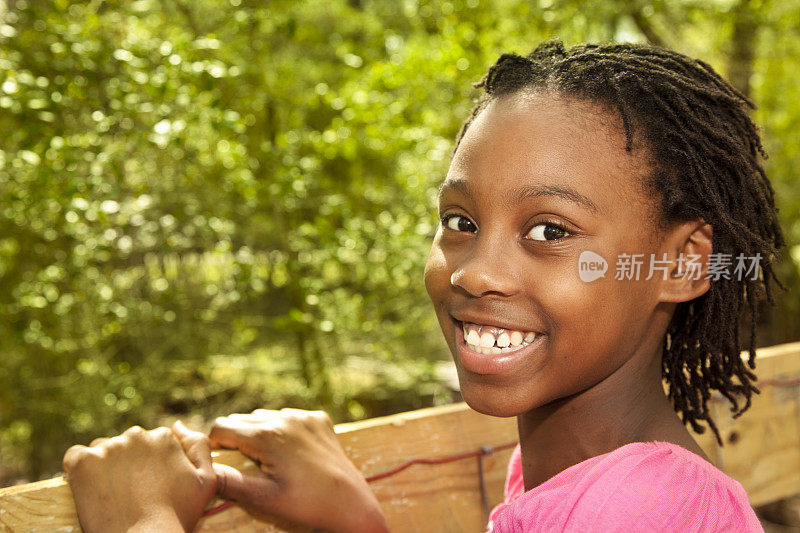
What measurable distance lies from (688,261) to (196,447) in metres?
1.00

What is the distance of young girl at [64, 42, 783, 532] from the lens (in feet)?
4.01

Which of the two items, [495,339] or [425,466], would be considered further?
[425,466]

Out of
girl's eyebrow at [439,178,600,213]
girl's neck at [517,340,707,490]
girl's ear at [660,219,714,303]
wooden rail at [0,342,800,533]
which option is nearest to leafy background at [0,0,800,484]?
wooden rail at [0,342,800,533]

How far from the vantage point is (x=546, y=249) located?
1.23 meters

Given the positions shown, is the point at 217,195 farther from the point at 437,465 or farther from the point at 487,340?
the point at 487,340

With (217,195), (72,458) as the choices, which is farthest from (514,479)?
Answer: (217,195)

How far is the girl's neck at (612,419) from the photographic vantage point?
1383 mm

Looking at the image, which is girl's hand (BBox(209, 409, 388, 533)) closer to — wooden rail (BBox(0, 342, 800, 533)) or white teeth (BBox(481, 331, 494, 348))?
wooden rail (BBox(0, 342, 800, 533))

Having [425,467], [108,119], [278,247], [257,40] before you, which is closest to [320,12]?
[257,40]

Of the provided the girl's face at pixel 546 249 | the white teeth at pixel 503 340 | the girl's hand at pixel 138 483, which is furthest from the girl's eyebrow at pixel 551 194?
the girl's hand at pixel 138 483

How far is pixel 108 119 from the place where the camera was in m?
2.21

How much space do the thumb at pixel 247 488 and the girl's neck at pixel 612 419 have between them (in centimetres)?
55

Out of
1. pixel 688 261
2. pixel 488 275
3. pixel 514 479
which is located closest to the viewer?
pixel 488 275

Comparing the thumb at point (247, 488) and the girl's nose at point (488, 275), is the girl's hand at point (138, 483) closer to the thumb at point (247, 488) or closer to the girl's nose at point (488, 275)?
the thumb at point (247, 488)
